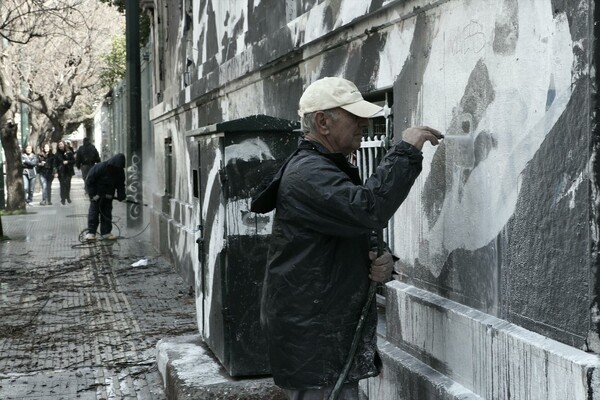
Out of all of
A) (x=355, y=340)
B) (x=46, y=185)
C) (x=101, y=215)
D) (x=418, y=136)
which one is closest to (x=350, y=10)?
(x=418, y=136)

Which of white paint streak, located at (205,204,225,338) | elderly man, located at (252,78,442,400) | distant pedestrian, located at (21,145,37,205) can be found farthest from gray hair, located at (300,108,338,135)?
distant pedestrian, located at (21,145,37,205)

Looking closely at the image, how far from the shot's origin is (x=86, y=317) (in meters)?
9.60

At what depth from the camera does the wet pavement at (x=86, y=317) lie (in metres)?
6.95

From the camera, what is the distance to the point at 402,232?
5.12 metres

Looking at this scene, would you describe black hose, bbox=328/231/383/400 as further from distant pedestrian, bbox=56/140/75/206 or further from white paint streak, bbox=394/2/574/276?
Result: distant pedestrian, bbox=56/140/75/206

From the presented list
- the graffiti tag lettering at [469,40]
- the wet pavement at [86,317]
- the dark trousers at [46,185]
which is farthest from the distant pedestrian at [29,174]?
the graffiti tag lettering at [469,40]

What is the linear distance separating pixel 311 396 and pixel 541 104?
1419 millimetres

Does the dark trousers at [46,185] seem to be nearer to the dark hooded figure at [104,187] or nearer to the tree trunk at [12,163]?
the tree trunk at [12,163]

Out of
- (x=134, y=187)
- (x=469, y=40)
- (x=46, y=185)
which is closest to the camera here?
(x=469, y=40)

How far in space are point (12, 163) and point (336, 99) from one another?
2112 centimetres

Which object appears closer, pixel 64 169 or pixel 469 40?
pixel 469 40

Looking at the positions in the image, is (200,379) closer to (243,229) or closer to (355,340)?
(243,229)

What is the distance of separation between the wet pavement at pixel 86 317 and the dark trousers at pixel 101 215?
41cm

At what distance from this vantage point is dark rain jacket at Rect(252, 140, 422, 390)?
342 cm
